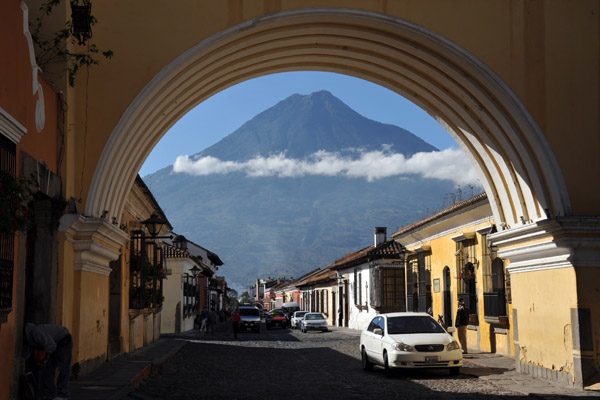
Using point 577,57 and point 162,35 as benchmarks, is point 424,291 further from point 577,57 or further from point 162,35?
point 162,35

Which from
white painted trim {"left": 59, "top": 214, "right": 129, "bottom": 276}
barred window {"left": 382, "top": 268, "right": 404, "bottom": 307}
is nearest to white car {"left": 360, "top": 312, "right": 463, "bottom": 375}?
white painted trim {"left": 59, "top": 214, "right": 129, "bottom": 276}

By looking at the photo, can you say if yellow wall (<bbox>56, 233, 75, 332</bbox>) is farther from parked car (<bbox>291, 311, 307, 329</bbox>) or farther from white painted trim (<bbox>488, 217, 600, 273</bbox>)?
parked car (<bbox>291, 311, 307, 329</bbox>)

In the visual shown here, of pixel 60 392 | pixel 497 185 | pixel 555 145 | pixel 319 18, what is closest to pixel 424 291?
pixel 497 185

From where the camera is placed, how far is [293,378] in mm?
15281

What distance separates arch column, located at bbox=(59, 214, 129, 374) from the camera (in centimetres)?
1199

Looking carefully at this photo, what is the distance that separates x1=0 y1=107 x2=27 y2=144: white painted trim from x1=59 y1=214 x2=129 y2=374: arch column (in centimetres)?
281

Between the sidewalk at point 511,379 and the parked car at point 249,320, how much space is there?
25871 millimetres

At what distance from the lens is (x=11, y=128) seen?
8961 mm

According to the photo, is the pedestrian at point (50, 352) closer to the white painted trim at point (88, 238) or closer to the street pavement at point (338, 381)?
the street pavement at point (338, 381)

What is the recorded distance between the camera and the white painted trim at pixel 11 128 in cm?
861

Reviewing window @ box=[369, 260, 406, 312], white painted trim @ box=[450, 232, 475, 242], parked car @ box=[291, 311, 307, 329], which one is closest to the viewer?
white painted trim @ box=[450, 232, 475, 242]

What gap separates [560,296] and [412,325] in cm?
399

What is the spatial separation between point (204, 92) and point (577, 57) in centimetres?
724

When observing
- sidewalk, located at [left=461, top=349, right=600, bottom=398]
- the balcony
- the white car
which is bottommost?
sidewalk, located at [left=461, top=349, right=600, bottom=398]
